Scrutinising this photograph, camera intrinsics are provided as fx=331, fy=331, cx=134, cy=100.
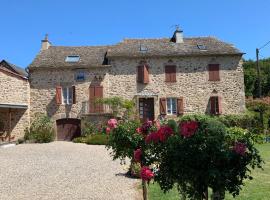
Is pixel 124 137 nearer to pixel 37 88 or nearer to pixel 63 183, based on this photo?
pixel 63 183

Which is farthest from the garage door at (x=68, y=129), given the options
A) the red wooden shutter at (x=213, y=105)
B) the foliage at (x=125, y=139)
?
the foliage at (x=125, y=139)

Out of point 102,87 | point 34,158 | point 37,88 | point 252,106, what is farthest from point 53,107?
point 252,106

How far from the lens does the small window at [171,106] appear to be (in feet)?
75.7

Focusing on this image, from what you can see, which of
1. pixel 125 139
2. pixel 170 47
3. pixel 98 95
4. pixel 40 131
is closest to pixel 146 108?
pixel 98 95

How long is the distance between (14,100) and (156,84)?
9399 mm

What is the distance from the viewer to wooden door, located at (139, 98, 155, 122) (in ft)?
75.5

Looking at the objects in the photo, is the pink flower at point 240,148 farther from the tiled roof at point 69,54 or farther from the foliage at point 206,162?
the tiled roof at point 69,54

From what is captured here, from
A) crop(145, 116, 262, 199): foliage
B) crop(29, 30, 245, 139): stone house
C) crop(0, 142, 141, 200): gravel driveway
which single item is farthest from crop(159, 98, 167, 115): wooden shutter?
crop(145, 116, 262, 199): foliage

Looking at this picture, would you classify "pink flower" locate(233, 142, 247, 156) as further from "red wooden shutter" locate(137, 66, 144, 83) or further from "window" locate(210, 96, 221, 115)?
"window" locate(210, 96, 221, 115)

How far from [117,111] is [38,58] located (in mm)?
6946

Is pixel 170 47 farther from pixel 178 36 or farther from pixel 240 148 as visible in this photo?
pixel 240 148

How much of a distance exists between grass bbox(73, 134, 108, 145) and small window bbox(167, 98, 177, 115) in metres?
5.40

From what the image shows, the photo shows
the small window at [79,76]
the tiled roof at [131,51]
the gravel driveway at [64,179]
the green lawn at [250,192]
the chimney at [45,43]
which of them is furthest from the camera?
the chimney at [45,43]

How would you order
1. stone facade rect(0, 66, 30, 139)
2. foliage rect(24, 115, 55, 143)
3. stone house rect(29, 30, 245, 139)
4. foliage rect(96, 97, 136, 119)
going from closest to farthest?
stone facade rect(0, 66, 30, 139) → foliage rect(24, 115, 55, 143) → foliage rect(96, 97, 136, 119) → stone house rect(29, 30, 245, 139)
